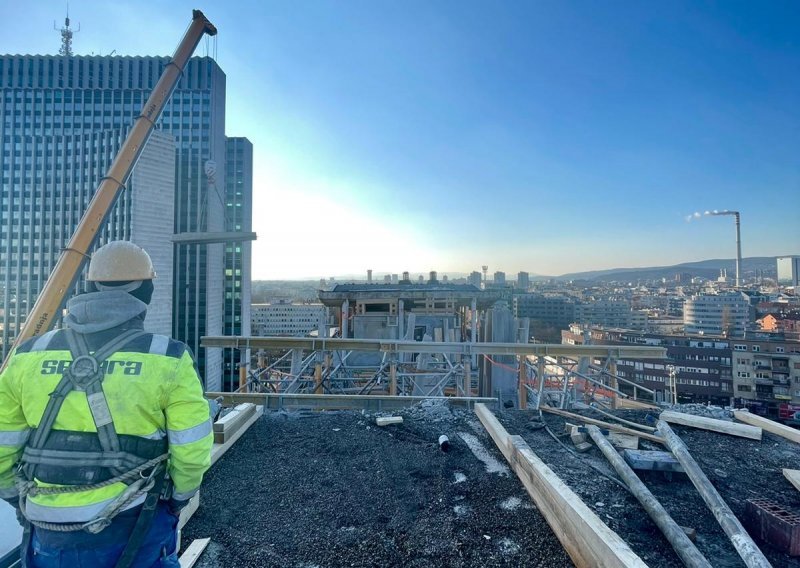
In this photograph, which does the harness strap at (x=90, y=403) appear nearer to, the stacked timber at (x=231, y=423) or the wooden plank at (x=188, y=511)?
the wooden plank at (x=188, y=511)

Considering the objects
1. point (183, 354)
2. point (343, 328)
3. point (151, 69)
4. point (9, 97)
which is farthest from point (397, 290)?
point (9, 97)

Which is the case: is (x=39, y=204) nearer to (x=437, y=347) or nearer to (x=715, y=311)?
(x=437, y=347)

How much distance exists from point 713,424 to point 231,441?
6532 millimetres

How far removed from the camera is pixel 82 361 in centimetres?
193

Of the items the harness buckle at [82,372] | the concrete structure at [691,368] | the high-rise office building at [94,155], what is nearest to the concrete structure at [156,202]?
the high-rise office building at [94,155]

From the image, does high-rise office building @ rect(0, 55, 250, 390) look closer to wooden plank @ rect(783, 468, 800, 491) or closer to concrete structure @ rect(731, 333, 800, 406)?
wooden plank @ rect(783, 468, 800, 491)

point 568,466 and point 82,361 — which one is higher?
point 82,361

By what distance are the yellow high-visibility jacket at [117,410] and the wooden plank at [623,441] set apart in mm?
4851

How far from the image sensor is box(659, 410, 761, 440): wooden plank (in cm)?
527

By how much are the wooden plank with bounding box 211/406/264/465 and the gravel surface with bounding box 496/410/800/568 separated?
376cm

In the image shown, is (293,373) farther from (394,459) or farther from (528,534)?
(528,534)

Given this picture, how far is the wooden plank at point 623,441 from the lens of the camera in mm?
4918

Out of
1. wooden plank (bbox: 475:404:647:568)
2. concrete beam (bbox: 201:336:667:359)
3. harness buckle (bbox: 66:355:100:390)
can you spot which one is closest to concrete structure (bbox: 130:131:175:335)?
concrete beam (bbox: 201:336:667:359)

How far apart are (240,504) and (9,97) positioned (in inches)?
3852
